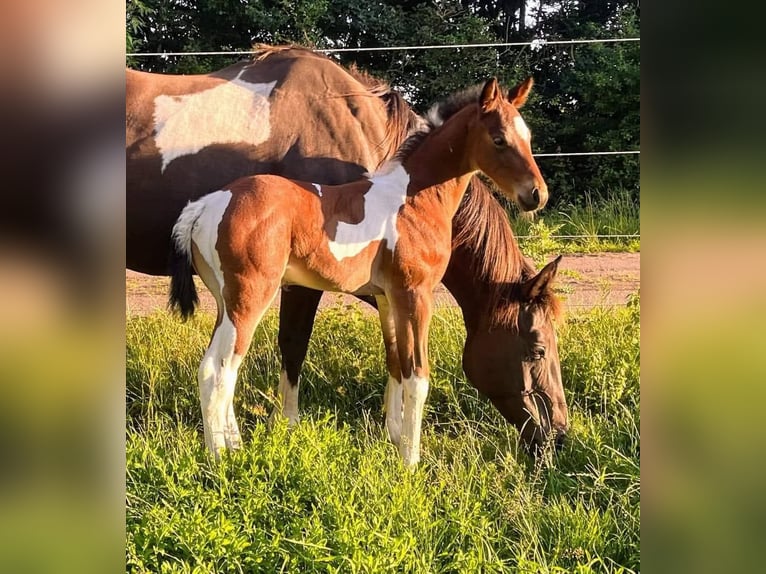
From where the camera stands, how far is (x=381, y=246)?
271 cm

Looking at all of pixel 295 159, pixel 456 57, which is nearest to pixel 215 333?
pixel 295 159

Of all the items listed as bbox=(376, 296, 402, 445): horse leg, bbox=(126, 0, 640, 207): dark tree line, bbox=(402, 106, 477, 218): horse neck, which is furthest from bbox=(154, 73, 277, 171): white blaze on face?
bbox=(126, 0, 640, 207): dark tree line

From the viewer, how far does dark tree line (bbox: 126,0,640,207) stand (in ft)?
32.1

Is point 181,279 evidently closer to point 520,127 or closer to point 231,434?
point 231,434

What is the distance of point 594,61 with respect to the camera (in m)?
10.0

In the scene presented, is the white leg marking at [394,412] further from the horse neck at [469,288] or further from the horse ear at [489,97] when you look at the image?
the horse ear at [489,97]

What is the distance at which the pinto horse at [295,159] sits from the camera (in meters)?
3.04

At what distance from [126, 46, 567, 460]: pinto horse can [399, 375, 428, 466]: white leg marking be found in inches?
9.0

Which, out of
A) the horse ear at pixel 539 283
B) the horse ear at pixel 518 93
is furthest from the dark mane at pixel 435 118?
the horse ear at pixel 539 283
